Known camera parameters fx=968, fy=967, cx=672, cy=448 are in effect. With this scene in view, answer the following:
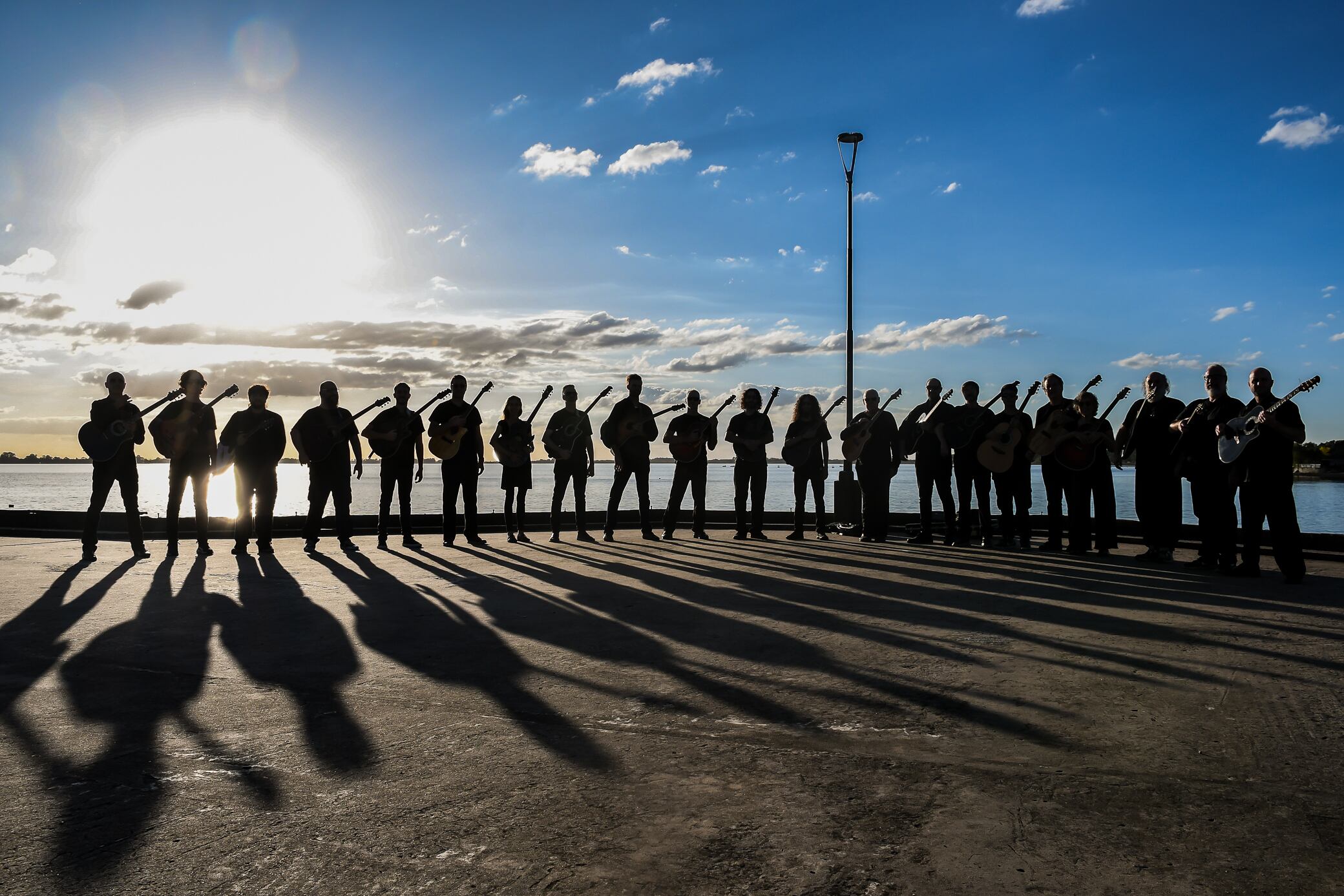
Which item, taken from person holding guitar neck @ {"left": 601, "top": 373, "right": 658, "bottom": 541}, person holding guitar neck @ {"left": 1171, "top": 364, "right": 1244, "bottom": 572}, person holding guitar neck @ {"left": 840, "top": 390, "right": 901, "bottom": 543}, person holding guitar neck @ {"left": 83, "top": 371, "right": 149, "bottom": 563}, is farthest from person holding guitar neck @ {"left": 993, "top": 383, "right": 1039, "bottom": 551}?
person holding guitar neck @ {"left": 83, "top": 371, "right": 149, "bottom": 563}

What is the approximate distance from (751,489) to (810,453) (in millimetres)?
953

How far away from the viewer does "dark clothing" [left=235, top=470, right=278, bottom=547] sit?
10891 millimetres

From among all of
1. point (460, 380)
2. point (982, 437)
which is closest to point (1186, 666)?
point (982, 437)

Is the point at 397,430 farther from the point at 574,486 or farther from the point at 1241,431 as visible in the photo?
the point at 1241,431

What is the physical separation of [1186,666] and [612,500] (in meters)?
8.46

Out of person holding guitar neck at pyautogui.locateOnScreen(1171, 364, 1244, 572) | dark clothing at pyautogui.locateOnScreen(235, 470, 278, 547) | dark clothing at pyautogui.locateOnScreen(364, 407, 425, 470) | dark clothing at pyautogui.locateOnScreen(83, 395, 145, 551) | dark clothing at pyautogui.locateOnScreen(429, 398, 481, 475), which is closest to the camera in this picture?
person holding guitar neck at pyautogui.locateOnScreen(1171, 364, 1244, 572)

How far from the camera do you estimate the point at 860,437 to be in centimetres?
1254

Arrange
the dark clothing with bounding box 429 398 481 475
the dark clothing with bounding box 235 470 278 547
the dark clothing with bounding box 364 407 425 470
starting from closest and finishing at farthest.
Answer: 1. the dark clothing with bounding box 235 470 278 547
2. the dark clothing with bounding box 364 407 425 470
3. the dark clothing with bounding box 429 398 481 475

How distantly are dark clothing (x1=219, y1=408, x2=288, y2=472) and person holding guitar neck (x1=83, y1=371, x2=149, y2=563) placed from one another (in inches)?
35.0

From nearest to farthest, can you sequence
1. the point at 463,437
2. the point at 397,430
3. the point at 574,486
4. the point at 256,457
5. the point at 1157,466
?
the point at 1157,466 → the point at 256,457 → the point at 397,430 → the point at 463,437 → the point at 574,486

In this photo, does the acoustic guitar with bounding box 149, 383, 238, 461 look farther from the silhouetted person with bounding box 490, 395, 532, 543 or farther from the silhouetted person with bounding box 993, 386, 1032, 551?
the silhouetted person with bounding box 993, 386, 1032, 551

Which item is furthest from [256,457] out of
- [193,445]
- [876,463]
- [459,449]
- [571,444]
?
[876,463]

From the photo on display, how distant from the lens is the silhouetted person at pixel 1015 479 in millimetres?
11242

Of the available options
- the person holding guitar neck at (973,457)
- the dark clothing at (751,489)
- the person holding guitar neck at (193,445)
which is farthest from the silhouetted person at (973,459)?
the person holding guitar neck at (193,445)
